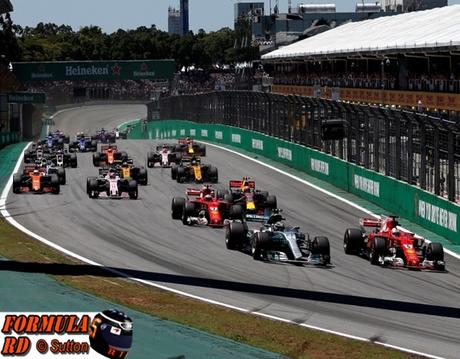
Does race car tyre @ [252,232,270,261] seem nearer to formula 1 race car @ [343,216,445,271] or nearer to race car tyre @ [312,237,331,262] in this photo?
race car tyre @ [312,237,331,262]

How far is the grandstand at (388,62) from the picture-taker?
50.0m

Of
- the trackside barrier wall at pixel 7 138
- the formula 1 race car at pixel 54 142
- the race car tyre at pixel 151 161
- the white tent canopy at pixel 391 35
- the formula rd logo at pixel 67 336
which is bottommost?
the trackside barrier wall at pixel 7 138

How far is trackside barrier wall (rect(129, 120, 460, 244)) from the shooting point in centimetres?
2666

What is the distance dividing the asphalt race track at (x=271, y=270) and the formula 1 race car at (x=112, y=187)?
0.40 metres

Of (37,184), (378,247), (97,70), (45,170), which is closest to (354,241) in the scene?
(378,247)

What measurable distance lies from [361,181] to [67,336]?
2459 cm

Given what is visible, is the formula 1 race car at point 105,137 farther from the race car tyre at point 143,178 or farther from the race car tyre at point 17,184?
the race car tyre at point 17,184

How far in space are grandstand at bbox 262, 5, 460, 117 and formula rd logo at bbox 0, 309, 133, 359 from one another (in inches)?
986

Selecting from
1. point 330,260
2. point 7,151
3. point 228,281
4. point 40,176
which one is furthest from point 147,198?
point 7,151

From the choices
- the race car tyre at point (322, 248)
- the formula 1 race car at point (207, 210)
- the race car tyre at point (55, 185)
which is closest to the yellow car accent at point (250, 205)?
the formula 1 race car at point (207, 210)

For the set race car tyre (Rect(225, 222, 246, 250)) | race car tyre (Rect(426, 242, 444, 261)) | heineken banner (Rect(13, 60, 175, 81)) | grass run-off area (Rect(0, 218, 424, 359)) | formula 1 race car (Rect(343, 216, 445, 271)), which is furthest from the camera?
heineken banner (Rect(13, 60, 175, 81))

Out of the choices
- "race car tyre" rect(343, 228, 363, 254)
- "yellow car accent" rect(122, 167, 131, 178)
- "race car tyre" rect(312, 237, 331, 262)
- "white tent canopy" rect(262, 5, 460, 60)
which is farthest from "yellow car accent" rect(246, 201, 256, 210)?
"white tent canopy" rect(262, 5, 460, 60)

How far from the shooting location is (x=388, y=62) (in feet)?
207

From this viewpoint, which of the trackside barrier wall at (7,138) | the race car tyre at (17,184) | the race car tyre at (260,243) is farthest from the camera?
the trackside barrier wall at (7,138)
